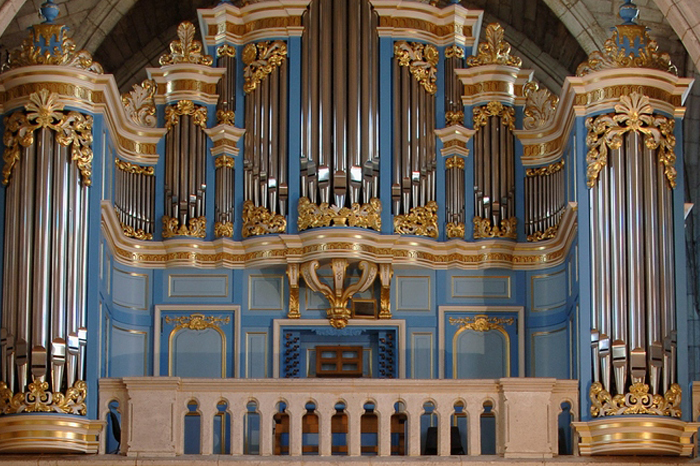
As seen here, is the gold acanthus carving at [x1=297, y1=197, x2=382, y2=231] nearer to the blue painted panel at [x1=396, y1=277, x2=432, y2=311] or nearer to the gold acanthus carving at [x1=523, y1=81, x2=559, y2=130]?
the blue painted panel at [x1=396, y1=277, x2=432, y2=311]

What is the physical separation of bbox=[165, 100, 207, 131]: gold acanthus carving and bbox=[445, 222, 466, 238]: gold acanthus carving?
3121 mm

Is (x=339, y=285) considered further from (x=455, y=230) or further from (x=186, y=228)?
(x=186, y=228)

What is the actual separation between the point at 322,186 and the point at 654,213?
3.85 metres

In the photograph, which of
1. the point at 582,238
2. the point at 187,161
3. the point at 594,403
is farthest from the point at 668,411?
the point at 187,161

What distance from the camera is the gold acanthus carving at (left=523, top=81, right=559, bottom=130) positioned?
2406 cm

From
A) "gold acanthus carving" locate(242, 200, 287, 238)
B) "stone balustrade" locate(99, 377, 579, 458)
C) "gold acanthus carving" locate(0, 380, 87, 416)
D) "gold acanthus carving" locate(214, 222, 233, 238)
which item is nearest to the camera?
"gold acanthus carving" locate(0, 380, 87, 416)

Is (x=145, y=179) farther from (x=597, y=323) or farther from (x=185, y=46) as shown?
(x=597, y=323)

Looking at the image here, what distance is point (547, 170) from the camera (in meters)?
23.8

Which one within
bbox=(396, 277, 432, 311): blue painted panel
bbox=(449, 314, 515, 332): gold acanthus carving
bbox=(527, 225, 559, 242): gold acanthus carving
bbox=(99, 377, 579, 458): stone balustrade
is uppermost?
bbox=(527, 225, 559, 242): gold acanthus carving

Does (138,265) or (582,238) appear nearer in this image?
(582,238)

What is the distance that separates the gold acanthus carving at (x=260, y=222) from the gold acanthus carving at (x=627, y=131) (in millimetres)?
3627

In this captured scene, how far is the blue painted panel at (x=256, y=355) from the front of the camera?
2351cm

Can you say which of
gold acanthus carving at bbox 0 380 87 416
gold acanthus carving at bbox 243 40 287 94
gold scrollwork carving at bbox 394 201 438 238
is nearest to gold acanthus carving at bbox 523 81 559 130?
gold scrollwork carving at bbox 394 201 438 238

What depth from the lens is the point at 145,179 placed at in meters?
23.9
